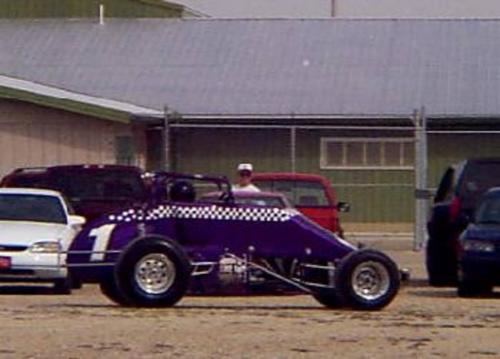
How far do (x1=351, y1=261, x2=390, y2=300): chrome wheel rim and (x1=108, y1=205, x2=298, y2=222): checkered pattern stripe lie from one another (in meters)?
0.95

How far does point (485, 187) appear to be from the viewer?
75.7ft

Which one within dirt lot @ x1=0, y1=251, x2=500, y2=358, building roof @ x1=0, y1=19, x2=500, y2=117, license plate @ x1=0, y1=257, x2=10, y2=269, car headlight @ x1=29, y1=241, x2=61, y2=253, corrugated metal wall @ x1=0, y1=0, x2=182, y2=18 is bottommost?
dirt lot @ x1=0, y1=251, x2=500, y2=358

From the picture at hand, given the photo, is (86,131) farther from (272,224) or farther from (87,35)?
(272,224)

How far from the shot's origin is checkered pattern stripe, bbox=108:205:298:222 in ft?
59.1

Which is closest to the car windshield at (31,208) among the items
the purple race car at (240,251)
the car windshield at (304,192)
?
the car windshield at (304,192)

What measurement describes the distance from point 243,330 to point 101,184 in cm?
982

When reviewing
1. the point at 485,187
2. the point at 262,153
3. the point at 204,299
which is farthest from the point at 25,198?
the point at 262,153

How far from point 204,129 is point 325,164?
8.83 ft

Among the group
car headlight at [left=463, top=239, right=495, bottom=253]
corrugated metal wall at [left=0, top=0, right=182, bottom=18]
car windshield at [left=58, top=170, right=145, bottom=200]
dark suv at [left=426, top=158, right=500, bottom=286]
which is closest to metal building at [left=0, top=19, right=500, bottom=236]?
corrugated metal wall at [left=0, top=0, right=182, bottom=18]

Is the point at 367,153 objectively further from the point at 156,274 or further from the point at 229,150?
the point at 156,274

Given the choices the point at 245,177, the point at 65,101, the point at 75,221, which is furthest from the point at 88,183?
the point at 65,101

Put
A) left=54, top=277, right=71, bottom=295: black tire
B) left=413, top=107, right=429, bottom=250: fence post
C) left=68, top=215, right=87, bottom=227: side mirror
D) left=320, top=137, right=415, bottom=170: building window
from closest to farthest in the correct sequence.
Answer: left=54, top=277, right=71, bottom=295: black tire
left=68, top=215, right=87, bottom=227: side mirror
left=413, top=107, right=429, bottom=250: fence post
left=320, top=137, right=415, bottom=170: building window

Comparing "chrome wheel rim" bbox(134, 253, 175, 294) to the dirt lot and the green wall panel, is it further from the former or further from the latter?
the green wall panel

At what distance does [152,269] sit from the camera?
1755cm
